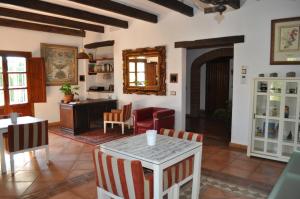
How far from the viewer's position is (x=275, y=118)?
4.09 metres

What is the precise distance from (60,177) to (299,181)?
3.13 m

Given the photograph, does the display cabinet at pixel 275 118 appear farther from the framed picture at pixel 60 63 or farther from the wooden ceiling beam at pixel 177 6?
the framed picture at pixel 60 63

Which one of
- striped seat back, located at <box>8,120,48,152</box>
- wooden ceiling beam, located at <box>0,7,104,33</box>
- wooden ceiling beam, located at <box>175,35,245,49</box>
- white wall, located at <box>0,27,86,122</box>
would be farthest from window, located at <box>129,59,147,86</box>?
striped seat back, located at <box>8,120,48,152</box>

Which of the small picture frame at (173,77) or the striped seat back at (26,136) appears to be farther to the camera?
the small picture frame at (173,77)

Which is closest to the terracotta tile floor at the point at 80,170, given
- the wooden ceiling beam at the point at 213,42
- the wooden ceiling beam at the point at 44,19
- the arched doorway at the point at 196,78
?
the wooden ceiling beam at the point at 213,42

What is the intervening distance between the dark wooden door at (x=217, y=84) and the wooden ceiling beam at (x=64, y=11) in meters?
4.17

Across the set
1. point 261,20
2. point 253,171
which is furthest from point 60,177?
point 261,20

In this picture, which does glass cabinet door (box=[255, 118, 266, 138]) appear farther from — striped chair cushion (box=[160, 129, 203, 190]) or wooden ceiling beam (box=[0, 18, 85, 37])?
wooden ceiling beam (box=[0, 18, 85, 37])

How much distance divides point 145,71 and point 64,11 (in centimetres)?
241

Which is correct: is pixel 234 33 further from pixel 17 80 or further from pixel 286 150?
pixel 17 80

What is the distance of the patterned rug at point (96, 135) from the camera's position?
548 centimetres

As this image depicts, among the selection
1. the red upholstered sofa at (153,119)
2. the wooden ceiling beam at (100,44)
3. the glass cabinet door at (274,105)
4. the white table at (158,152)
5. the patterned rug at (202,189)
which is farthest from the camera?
the wooden ceiling beam at (100,44)

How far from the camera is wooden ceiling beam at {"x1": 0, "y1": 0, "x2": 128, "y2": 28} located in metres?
4.41

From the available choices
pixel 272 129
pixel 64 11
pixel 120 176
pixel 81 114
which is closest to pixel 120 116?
pixel 81 114
